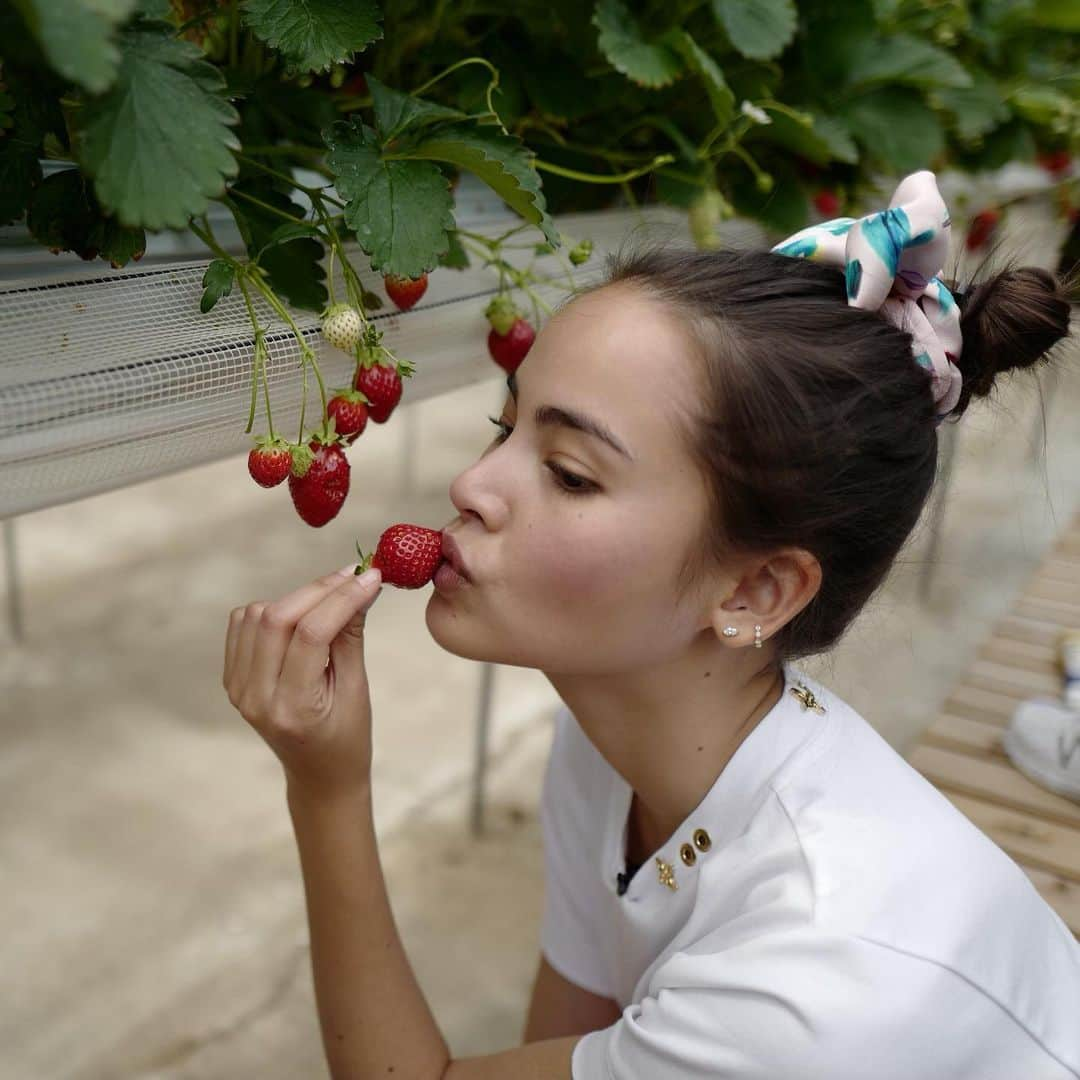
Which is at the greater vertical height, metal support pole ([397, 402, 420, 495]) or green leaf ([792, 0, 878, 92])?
green leaf ([792, 0, 878, 92])

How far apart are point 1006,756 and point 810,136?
2.12ft

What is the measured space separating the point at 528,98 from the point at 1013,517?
236cm

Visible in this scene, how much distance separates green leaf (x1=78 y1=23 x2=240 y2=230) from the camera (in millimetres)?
511

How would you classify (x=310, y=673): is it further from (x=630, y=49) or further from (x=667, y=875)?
(x=630, y=49)

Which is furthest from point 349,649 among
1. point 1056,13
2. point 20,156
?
point 1056,13

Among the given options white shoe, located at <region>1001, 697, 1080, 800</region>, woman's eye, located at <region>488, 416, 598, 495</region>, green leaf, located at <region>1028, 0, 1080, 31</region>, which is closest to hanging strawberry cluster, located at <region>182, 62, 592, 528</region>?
woman's eye, located at <region>488, 416, 598, 495</region>

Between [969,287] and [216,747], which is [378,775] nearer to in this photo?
[216,747]

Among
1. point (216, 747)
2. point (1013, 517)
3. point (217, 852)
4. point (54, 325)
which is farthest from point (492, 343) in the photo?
point (1013, 517)

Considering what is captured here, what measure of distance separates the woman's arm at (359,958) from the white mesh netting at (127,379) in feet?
0.93

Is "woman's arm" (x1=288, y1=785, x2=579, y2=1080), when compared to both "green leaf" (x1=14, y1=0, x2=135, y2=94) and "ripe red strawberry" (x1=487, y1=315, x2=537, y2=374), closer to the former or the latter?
"ripe red strawberry" (x1=487, y1=315, x2=537, y2=374)

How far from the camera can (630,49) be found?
37.9 inches

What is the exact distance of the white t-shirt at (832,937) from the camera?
0.66m

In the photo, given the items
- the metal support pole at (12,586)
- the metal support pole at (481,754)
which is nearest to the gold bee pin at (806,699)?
the metal support pole at (481,754)

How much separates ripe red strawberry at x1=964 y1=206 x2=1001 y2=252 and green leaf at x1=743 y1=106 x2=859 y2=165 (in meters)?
0.41
